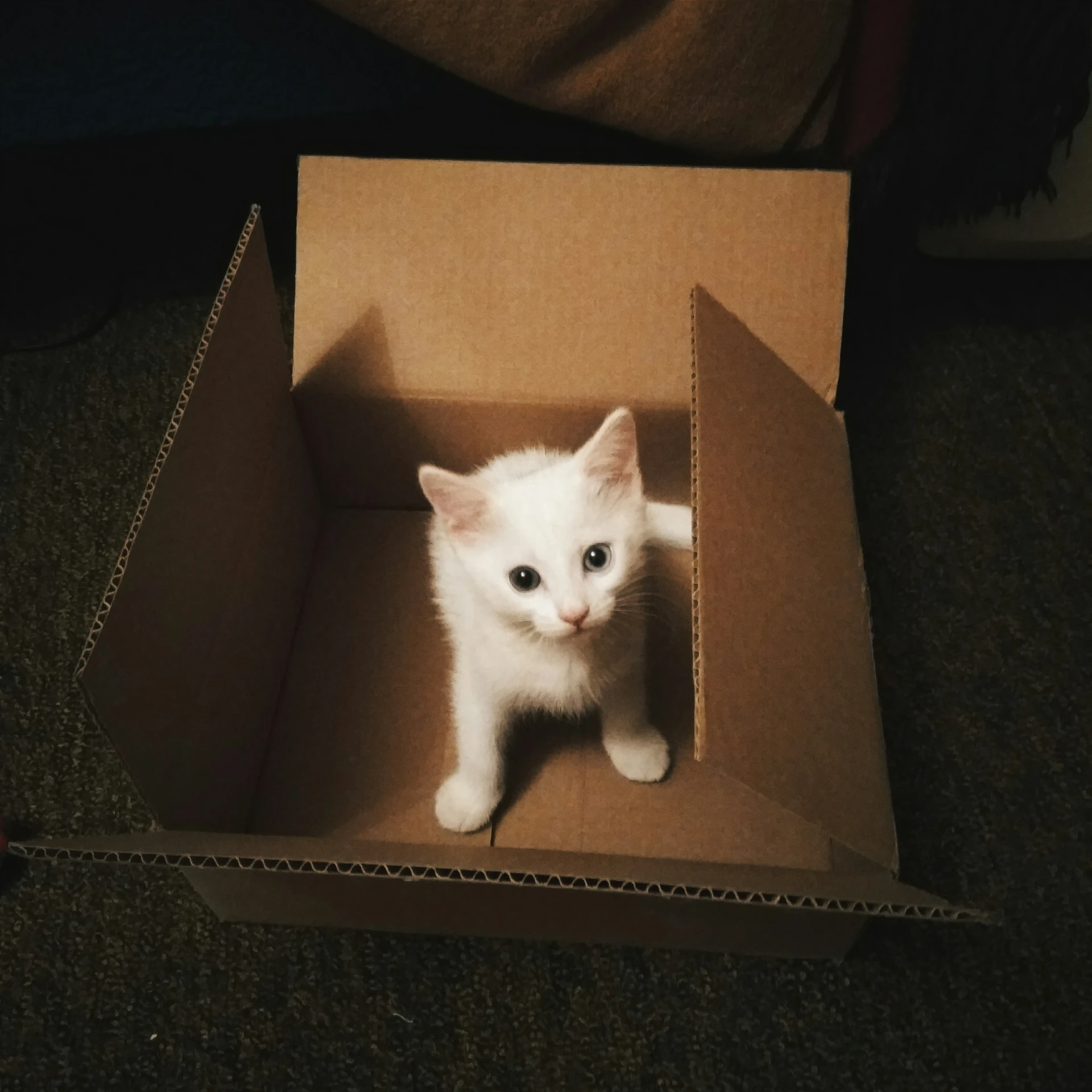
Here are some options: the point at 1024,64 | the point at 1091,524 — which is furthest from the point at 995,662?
the point at 1024,64

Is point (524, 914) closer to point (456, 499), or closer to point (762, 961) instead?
point (762, 961)

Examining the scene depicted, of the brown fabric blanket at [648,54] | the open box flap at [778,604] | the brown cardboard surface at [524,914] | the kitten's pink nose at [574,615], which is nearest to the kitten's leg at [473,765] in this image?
the brown cardboard surface at [524,914]

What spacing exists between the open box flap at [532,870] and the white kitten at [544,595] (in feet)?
0.63

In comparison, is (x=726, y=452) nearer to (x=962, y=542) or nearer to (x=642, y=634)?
(x=642, y=634)

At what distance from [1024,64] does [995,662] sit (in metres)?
0.76

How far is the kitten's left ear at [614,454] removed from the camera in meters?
0.78

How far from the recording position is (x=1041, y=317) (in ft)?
4.97

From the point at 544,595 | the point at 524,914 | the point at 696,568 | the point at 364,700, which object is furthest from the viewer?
the point at 364,700

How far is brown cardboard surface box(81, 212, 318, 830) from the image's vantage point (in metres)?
0.73

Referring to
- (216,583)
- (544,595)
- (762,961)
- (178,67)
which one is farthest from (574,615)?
(178,67)

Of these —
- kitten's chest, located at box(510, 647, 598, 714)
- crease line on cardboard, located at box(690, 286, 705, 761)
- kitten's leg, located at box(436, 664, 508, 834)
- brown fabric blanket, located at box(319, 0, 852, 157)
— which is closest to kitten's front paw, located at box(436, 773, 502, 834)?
kitten's leg, located at box(436, 664, 508, 834)

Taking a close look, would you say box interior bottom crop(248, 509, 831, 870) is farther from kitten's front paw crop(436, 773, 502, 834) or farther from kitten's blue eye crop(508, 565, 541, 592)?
kitten's blue eye crop(508, 565, 541, 592)

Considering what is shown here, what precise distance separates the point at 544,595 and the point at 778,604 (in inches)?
7.7

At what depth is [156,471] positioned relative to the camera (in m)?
0.77
